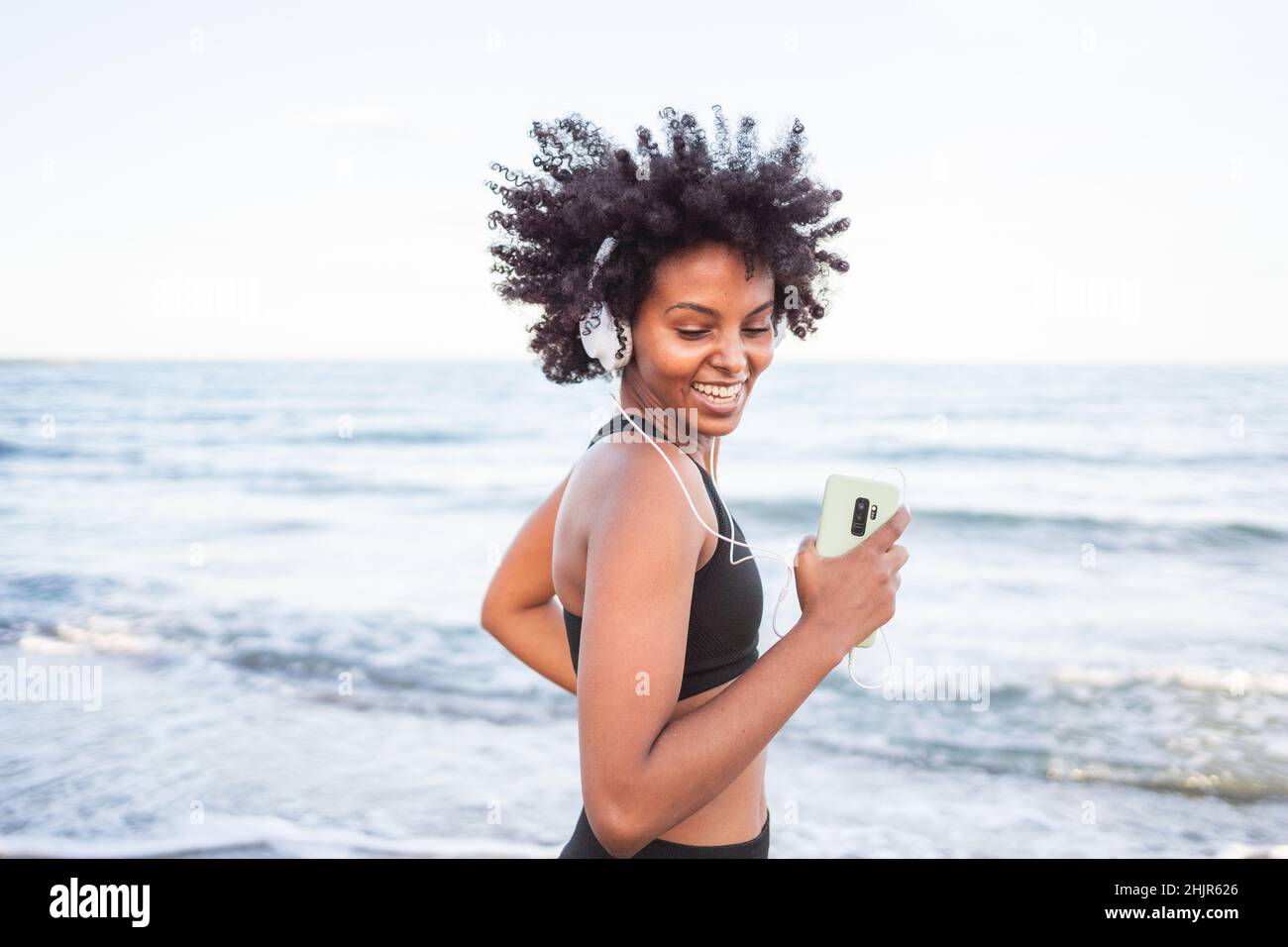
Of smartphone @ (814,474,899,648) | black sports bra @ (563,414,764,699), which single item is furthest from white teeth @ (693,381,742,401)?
smartphone @ (814,474,899,648)

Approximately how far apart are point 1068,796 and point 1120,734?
1128mm

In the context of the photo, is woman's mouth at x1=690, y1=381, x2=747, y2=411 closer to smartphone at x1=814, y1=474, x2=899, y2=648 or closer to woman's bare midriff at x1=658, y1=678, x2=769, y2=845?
smartphone at x1=814, y1=474, x2=899, y2=648

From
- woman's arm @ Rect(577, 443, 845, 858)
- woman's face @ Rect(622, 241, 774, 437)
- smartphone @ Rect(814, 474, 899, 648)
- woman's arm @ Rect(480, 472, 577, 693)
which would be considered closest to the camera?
woman's arm @ Rect(577, 443, 845, 858)

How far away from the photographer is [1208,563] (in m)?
11.9

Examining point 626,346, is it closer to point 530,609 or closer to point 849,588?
point 849,588

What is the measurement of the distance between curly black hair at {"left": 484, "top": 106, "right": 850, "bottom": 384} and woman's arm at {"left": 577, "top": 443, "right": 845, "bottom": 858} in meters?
0.54

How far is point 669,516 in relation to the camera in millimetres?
1550

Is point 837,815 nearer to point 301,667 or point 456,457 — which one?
point 301,667

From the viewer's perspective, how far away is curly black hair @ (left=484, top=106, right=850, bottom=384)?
189cm

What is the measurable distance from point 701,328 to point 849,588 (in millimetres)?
563

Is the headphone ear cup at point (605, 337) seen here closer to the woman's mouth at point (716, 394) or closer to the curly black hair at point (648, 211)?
the curly black hair at point (648, 211)

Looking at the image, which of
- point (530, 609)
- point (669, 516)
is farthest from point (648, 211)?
point (530, 609)
